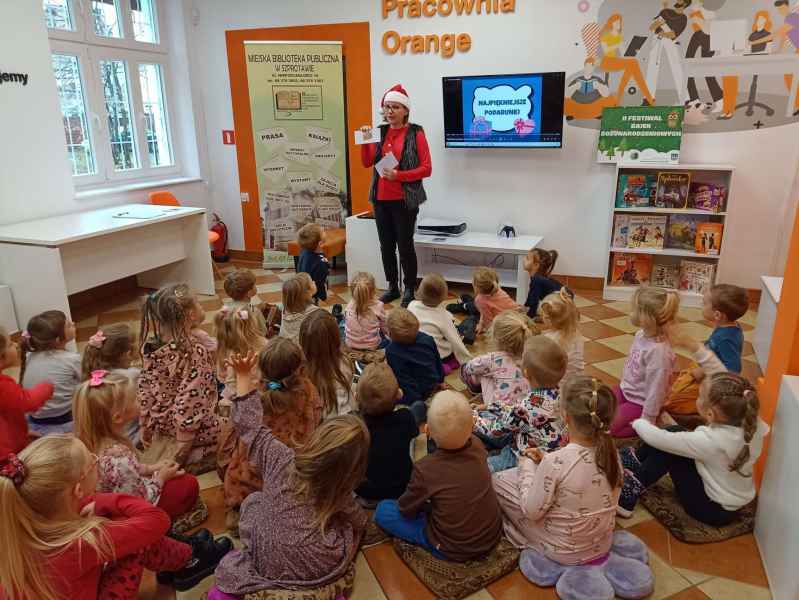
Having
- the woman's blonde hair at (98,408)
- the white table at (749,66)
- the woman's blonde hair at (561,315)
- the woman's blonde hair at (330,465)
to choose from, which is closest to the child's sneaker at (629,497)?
the woman's blonde hair at (561,315)

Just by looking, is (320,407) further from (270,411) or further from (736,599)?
(736,599)

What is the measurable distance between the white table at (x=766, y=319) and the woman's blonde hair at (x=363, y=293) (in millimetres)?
2337

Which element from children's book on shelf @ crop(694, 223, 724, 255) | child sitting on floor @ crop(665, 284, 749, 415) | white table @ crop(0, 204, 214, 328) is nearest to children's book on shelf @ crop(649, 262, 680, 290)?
children's book on shelf @ crop(694, 223, 724, 255)

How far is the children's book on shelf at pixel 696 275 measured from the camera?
488 cm

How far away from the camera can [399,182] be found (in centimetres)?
481

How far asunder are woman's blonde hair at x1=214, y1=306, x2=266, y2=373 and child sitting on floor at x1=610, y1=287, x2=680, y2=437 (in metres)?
1.69

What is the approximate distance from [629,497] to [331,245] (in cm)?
372

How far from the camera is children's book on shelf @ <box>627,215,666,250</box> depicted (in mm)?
4961

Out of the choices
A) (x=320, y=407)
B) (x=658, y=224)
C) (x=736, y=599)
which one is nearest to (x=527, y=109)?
(x=658, y=224)

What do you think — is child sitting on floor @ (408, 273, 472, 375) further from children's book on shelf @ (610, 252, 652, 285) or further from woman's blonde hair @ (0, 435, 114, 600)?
children's book on shelf @ (610, 252, 652, 285)

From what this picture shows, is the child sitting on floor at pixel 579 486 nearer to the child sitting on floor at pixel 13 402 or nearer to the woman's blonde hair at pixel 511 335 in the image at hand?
the woman's blonde hair at pixel 511 335

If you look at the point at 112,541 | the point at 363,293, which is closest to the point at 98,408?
the point at 112,541

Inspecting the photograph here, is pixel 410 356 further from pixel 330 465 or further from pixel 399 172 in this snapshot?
pixel 399 172

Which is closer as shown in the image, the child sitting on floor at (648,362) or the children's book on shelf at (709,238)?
the child sitting on floor at (648,362)
